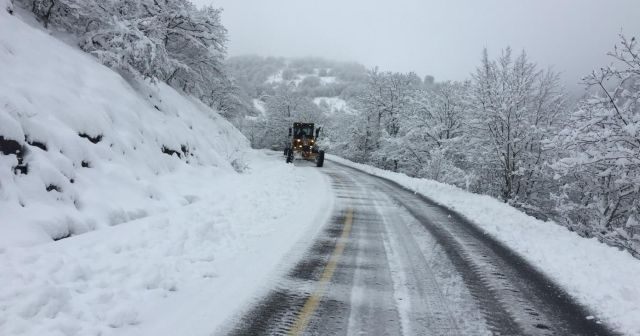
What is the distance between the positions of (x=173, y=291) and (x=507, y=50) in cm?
1782

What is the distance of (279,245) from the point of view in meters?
7.59

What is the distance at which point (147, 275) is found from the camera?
5168 mm

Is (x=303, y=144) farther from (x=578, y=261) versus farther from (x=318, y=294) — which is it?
(x=318, y=294)

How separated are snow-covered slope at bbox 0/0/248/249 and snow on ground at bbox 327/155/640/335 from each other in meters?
7.60

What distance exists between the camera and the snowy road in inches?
177

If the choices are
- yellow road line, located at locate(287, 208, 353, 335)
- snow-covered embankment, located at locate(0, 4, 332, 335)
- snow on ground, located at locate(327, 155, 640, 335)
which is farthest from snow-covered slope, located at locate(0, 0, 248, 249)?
snow on ground, located at locate(327, 155, 640, 335)

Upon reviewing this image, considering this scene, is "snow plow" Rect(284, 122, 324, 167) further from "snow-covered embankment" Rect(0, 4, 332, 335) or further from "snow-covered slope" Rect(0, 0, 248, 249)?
"snow-covered slope" Rect(0, 0, 248, 249)

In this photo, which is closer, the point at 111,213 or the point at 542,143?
the point at 111,213

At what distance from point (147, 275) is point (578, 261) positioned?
701cm

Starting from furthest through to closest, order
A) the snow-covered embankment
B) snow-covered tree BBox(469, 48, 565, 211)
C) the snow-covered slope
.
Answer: snow-covered tree BBox(469, 48, 565, 211) → the snow-covered slope → the snow-covered embankment

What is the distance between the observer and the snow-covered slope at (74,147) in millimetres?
6773

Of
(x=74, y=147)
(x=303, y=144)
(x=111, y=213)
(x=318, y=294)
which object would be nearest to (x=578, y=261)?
(x=318, y=294)

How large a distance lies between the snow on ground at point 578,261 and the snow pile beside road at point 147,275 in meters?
4.22

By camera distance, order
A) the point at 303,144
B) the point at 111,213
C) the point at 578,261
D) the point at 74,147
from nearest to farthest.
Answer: the point at 578,261
the point at 111,213
the point at 74,147
the point at 303,144
